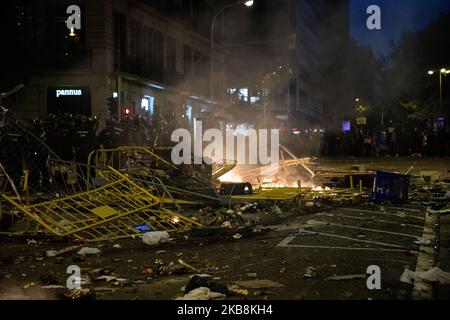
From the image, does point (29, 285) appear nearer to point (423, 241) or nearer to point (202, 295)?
point (202, 295)

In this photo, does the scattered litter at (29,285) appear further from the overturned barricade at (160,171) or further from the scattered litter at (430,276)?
the overturned barricade at (160,171)

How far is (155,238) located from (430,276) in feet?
10.1

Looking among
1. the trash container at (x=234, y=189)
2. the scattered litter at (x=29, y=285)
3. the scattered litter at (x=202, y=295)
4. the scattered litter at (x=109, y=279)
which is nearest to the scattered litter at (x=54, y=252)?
the scattered litter at (x=29, y=285)

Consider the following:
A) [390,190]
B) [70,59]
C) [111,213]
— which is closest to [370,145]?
[70,59]

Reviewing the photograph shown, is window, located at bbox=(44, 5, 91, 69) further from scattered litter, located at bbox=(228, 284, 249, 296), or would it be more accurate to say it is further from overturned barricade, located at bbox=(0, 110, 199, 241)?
scattered litter, located at bbox=(228, 284, 249, 296)

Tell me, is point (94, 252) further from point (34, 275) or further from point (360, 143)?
point (360, 143)

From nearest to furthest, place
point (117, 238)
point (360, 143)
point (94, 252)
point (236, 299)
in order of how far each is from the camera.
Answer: point (236, 299) < point (94, 252) < point (117, 238) < point (360, 143)

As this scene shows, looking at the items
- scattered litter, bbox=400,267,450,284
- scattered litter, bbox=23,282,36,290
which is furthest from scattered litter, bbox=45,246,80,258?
scattered litter, bbox=400,267,450,284

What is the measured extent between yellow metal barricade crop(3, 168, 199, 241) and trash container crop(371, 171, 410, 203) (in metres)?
4.18

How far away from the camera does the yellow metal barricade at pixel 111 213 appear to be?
6465 mm

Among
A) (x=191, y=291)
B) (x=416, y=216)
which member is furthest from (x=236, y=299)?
(x=416, y=216)

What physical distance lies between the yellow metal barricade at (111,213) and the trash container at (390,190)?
418 centimetres
